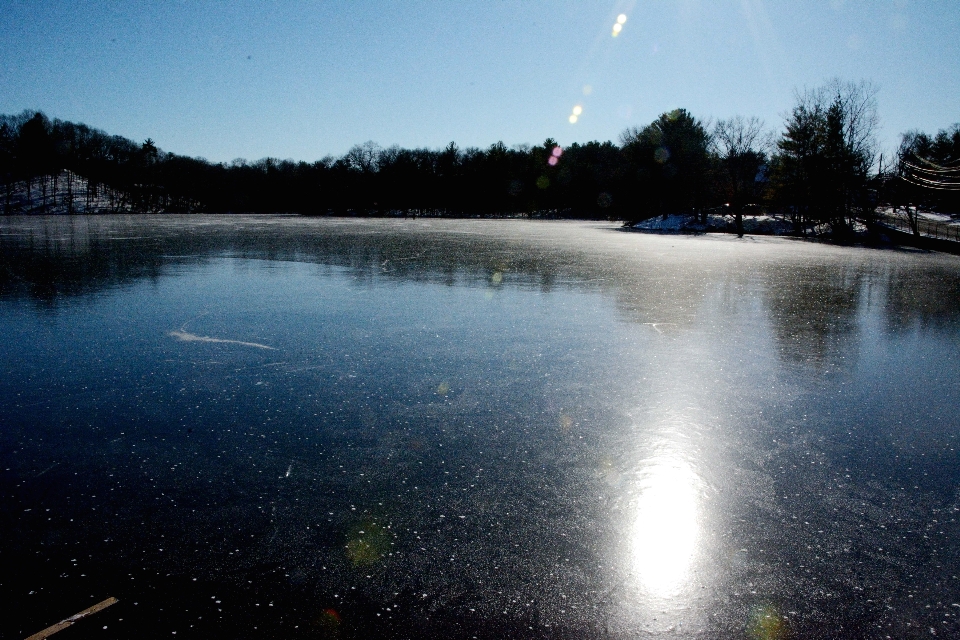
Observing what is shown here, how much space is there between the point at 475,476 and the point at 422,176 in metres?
105

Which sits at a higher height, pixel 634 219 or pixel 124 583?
pixel 634 219

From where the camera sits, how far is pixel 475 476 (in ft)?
14.1

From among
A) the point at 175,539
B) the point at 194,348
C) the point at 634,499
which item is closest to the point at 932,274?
the point at 634,499

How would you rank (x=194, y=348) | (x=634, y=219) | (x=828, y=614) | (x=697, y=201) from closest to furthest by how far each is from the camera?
(x=828, y=614) → (x=194, y=348) → (x=697, y=201) → (x=634, y=219)

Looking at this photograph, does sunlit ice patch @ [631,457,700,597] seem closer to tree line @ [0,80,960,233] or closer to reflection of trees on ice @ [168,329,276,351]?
reflection of trees on ice @ [168,329,276,351]

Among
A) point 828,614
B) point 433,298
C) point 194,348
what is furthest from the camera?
point 433,298

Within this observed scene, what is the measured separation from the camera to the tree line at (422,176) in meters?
60.7

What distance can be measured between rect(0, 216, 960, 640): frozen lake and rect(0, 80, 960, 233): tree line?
54.0 meters

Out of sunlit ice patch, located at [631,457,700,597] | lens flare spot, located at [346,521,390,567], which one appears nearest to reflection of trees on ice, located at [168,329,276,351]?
lens flare spot, located at [346,521,390,567]

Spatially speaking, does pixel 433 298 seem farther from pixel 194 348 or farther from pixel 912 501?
pixel 912 501

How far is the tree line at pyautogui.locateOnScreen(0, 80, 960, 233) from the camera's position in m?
60.7

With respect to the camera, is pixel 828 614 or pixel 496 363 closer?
pixel 828 614

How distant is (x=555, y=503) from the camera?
3.92m

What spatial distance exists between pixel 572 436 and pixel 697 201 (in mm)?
57295
